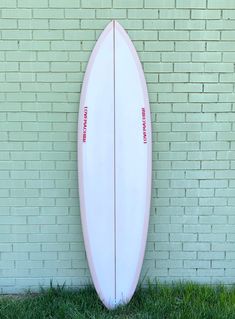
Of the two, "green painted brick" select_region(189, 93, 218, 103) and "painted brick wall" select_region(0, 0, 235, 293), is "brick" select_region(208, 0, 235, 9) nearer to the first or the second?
"painted brick wall" select_region(0, 0, 235, 293)

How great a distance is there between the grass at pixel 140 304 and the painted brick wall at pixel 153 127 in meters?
0.17

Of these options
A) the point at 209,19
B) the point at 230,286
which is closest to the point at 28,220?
the point at 230,286

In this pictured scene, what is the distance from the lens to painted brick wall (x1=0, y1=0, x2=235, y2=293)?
4012 millimetres

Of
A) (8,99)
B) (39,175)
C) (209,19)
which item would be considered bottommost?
(39,175)

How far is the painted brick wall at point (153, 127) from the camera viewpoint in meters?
4.01

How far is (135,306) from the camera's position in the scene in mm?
4023

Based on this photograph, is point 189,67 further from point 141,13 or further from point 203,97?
point 141,13

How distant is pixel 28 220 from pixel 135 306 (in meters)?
1.15

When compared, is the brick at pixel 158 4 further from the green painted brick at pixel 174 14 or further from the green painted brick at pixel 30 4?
the green painted brick at pixel 30 4

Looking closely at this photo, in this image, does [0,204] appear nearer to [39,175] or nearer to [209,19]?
[39,175]

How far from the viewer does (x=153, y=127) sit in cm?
415

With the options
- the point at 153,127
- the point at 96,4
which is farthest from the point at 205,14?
the point at 153,127

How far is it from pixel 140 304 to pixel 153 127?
1455 millimetres

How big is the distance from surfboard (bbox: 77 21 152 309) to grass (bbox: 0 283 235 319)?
131 mm
